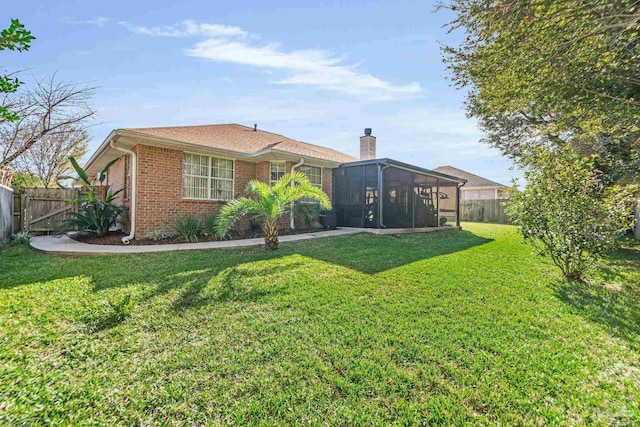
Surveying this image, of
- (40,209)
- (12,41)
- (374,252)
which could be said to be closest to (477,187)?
(374,252)

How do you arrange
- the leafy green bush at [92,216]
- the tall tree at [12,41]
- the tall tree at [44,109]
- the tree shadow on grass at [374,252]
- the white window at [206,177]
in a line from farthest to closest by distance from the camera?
the tall tree at [44,109]
the white window at [206,177]
the leafy green bush at [92,216]
the tree shadow on grass at [374,252]
the tall tree at [12,41]

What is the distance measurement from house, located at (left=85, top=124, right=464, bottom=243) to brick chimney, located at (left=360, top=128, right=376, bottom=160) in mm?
3182

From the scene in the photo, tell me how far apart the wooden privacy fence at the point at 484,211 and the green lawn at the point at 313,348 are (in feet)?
62.8

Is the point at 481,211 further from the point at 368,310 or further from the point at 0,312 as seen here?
the point at 0,312

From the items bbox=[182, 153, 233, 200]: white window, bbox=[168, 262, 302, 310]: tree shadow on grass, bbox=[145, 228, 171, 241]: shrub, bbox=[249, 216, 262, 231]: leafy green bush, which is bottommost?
bbox=[168, 262, 302, 310]: tree shadow on grass

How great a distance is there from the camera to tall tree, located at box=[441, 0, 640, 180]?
14.3ft

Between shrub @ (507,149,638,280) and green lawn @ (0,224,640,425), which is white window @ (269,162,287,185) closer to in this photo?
green lawn @ (0,224,640,425)

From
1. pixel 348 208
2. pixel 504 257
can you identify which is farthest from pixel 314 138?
pixel 504 257

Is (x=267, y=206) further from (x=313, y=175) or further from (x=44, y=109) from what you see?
(x=44, y=109)

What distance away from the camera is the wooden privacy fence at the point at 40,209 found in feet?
32.1

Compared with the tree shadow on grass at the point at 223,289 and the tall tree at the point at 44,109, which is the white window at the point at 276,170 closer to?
the tree shadow on grass at the point at 223,289

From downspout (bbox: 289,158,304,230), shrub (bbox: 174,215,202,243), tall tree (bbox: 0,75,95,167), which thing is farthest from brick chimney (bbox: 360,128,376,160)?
tall tree (bbox: 0,75,95,167)

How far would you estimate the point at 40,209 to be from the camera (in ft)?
33.6

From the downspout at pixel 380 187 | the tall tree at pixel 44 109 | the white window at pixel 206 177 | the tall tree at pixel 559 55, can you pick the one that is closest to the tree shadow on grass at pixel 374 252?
the downspout at pixel 380 187
